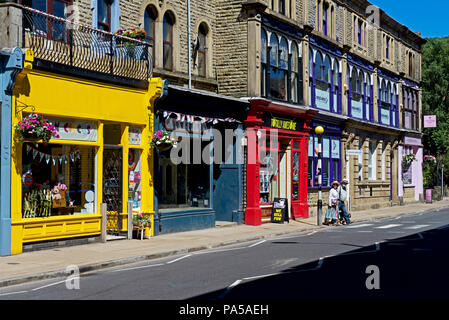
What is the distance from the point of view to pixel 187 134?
22328 millimetres

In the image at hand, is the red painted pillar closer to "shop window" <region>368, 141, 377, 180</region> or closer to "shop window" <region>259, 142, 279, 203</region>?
"shop window" <region>259, 142, 279, 203</region>

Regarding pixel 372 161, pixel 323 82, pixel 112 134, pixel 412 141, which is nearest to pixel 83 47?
pixel 112 134

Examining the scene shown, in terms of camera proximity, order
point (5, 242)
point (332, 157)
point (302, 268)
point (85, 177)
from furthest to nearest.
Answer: point (332, 157), point (85, 177), point (5, 242), point (302, 268)

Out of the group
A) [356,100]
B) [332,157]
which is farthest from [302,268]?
[356,100]

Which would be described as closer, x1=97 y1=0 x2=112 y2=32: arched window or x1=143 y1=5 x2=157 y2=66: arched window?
x1=97 y1=0 x2=112 y2=32: arched window

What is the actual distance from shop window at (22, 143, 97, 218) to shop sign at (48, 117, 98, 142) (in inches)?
13.8

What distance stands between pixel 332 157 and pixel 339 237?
13910mm

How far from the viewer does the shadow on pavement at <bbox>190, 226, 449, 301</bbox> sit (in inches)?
392

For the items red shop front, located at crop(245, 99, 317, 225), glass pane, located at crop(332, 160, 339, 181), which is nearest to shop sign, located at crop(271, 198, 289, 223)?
red shop front, located at crop(245, 99, 317, 225)

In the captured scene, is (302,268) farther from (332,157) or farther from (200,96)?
(332,157)

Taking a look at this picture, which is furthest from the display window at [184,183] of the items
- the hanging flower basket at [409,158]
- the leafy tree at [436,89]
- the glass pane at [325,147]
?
the leafy tree at [436,89]

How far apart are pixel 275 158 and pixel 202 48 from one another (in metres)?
6.23

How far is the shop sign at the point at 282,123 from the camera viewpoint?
1057 inches

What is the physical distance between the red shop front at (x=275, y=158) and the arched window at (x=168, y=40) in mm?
4057
